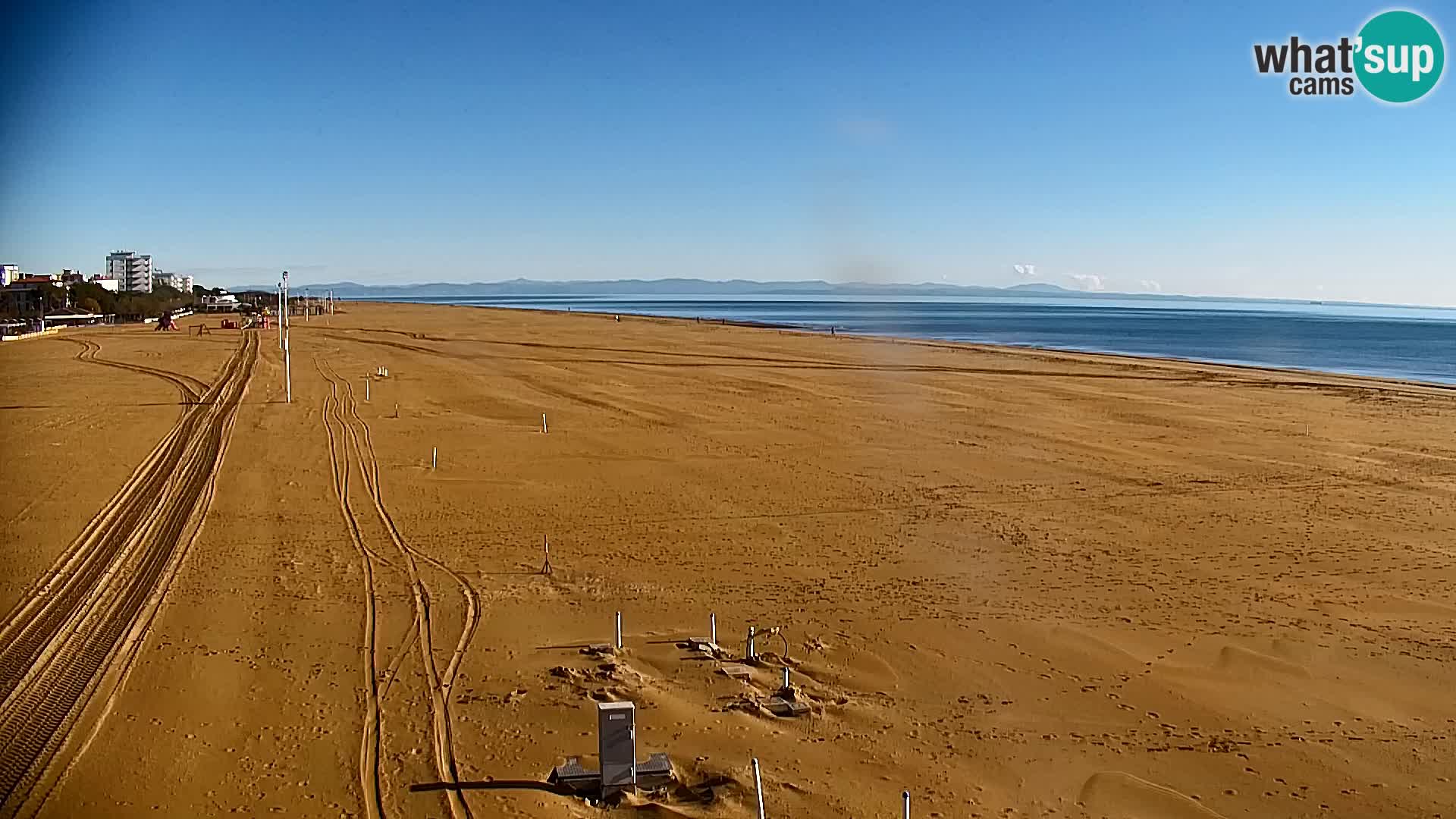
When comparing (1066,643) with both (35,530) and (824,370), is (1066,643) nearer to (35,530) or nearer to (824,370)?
(35,530)

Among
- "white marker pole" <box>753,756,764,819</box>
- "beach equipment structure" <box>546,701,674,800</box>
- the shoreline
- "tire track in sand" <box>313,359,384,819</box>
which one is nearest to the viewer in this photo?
"white marker pole" <box>753,756,764,819</box>

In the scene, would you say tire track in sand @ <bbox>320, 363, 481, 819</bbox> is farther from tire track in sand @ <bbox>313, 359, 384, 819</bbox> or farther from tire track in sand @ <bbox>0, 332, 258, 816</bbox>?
tire track in sand @ <bbox>0, 332, 258, 816</bbox>

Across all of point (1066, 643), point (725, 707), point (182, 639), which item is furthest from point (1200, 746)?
point (182, 639)

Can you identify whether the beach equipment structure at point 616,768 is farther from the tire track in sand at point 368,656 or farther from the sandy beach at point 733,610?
the tire track in sand at point 368,656

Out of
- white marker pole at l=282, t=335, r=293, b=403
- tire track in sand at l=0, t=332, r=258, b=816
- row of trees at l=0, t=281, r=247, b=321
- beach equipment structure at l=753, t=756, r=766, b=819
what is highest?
row of trees at l=0, t=281, r=247, b=321

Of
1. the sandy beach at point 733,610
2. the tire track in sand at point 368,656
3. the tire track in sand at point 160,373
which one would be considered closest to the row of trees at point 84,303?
the tire track in sand at point 160,373

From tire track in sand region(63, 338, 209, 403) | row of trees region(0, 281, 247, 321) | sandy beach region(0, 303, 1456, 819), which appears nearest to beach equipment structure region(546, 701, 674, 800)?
sandy beach region(0, 303, 1456, 819)
